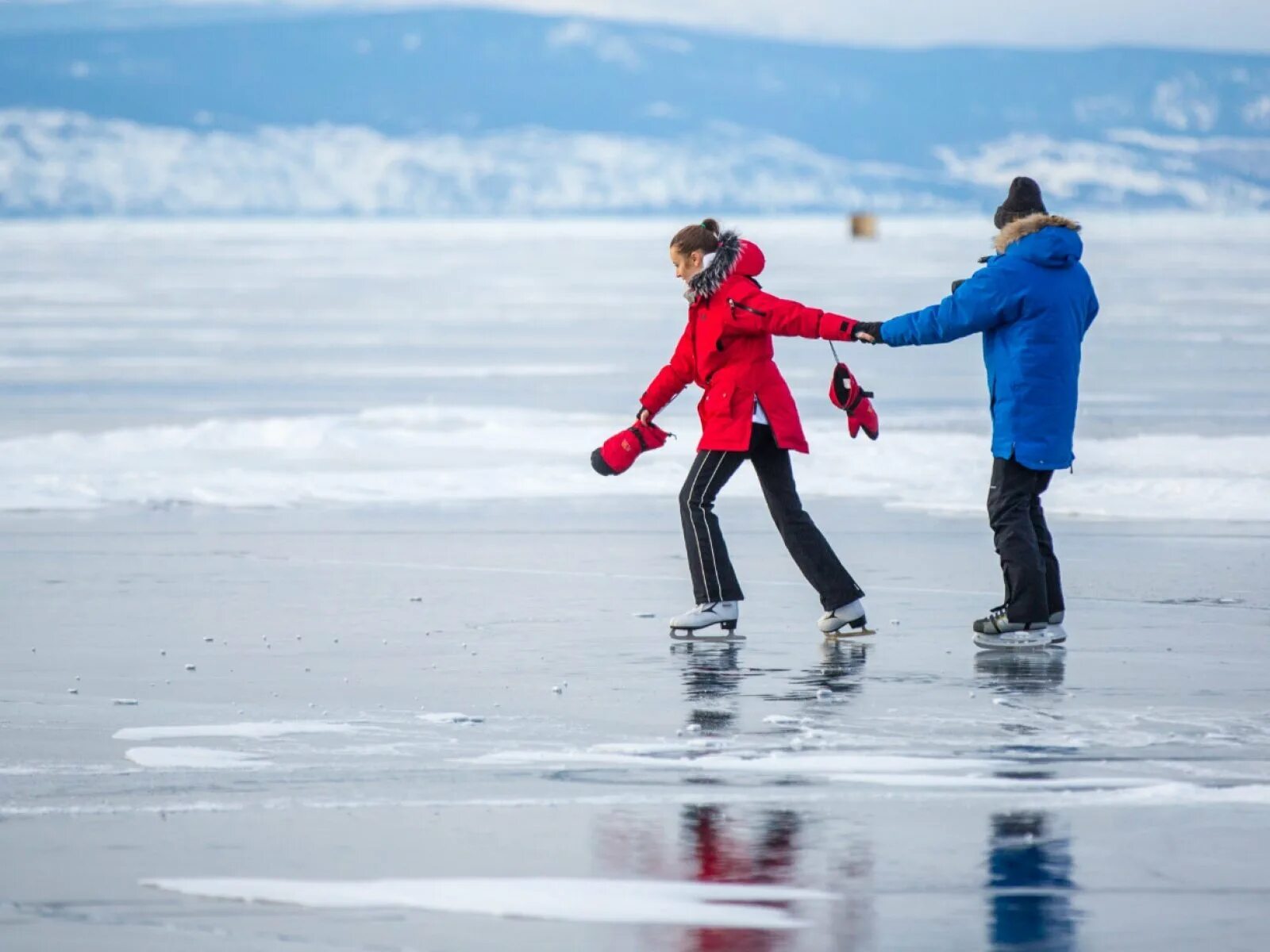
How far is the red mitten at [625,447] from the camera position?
812 cm

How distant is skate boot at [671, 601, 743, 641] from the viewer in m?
7.79

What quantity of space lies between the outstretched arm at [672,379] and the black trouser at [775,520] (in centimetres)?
27

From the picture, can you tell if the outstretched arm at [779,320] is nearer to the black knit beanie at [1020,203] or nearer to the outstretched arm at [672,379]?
the outstretched arm at [672,379]

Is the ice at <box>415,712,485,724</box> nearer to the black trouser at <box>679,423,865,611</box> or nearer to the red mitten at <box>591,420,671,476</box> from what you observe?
the black trouser at <box>679,423,865,611</box>

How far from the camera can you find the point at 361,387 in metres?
20.4

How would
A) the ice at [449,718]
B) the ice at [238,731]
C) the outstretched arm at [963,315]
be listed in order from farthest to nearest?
the outstretched arm at [963,315]
the ice at [449,718]
the ice at [238,731]

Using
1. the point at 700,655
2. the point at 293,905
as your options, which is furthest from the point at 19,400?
the point at 293,905

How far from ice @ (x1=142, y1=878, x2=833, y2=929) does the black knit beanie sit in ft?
12.1

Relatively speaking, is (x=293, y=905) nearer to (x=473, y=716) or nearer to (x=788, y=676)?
(x=473, y=716)

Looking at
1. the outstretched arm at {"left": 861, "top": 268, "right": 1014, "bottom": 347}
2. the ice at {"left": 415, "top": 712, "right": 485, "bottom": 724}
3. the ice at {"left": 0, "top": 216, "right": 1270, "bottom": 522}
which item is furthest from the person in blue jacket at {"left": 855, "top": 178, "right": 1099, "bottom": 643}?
the ice at {"left": 0, "top": 216, "right": 1270, "bottom": 522}

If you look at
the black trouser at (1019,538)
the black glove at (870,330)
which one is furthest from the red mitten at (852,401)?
the black trouser at (1019,538)

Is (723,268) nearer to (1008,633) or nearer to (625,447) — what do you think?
(625,447)

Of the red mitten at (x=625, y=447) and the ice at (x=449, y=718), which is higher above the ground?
the red mitten at (x=625, y=447)

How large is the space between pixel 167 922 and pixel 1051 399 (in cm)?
414
